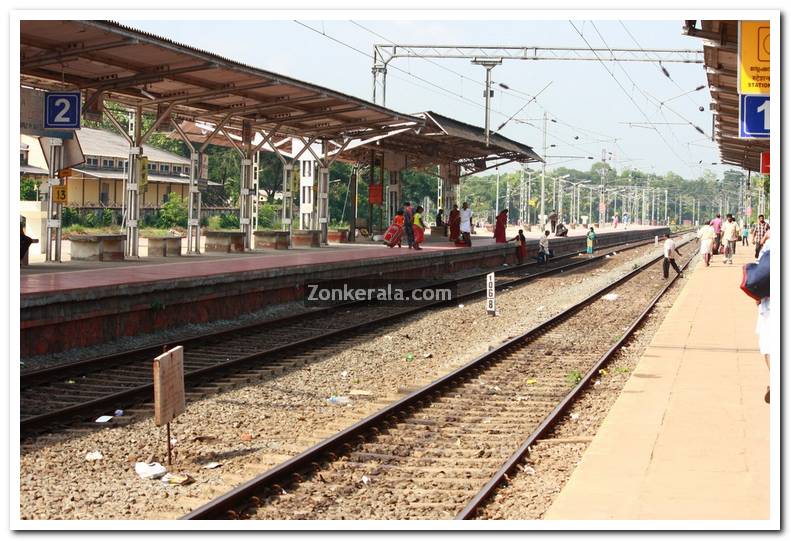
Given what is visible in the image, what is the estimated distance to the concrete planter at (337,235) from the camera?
36781 millimetres

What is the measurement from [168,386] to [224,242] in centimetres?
1933

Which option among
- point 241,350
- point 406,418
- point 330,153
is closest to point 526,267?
point 330,153

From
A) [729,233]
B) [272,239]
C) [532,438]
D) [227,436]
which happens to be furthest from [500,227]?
[227,436]

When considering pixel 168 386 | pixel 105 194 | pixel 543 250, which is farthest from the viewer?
pixel 105 194

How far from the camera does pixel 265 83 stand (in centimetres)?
2122

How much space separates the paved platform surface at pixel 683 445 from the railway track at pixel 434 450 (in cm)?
69

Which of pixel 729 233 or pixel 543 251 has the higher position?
pixel 729 233

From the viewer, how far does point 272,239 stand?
30578 mm

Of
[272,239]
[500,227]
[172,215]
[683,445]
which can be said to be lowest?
[683,445]

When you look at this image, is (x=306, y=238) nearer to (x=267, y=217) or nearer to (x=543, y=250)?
(x=543, y=250)

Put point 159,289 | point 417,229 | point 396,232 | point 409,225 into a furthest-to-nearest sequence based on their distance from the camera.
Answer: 1. point 417,229
2. point 396,232
3. point 409,225
4. point 159,289

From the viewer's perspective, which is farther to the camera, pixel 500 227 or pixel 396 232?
pixel 500 227

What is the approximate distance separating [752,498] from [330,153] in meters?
27.4

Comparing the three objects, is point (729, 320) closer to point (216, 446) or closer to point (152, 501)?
point (216, 446)
